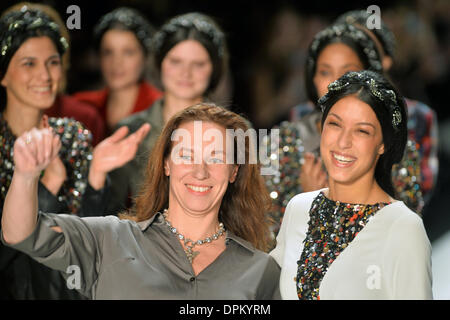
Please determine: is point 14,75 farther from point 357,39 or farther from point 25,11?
point 357,39

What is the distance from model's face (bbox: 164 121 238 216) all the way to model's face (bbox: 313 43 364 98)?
0.89 metres

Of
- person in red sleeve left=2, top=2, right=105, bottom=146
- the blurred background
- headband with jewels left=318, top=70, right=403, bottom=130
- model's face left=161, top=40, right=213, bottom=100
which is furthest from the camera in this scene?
the blurred background

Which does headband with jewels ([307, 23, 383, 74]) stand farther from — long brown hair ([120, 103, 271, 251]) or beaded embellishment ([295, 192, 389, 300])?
beaded embellishment ([295, 192, 389, 300])

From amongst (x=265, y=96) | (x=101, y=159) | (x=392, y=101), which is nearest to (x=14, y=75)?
(x=101, y=159)

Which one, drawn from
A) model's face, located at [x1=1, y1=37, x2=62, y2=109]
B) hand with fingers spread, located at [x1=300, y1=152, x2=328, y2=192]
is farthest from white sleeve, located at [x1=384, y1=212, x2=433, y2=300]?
model's face, located at [x1=1, y1=37, x2=62, y2=109]

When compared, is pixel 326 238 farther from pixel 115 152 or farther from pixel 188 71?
pixel 188 71

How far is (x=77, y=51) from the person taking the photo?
16.2 feet

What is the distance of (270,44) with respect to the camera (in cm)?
547

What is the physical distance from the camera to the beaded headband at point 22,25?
336cm

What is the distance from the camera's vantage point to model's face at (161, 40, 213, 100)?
3.87 metres

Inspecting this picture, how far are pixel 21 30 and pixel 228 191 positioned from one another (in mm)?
1157

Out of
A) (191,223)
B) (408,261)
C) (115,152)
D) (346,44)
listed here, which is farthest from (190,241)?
(346,44)

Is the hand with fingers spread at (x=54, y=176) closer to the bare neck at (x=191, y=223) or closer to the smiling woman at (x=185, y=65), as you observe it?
the smiling woman at (x=185, y=65)
